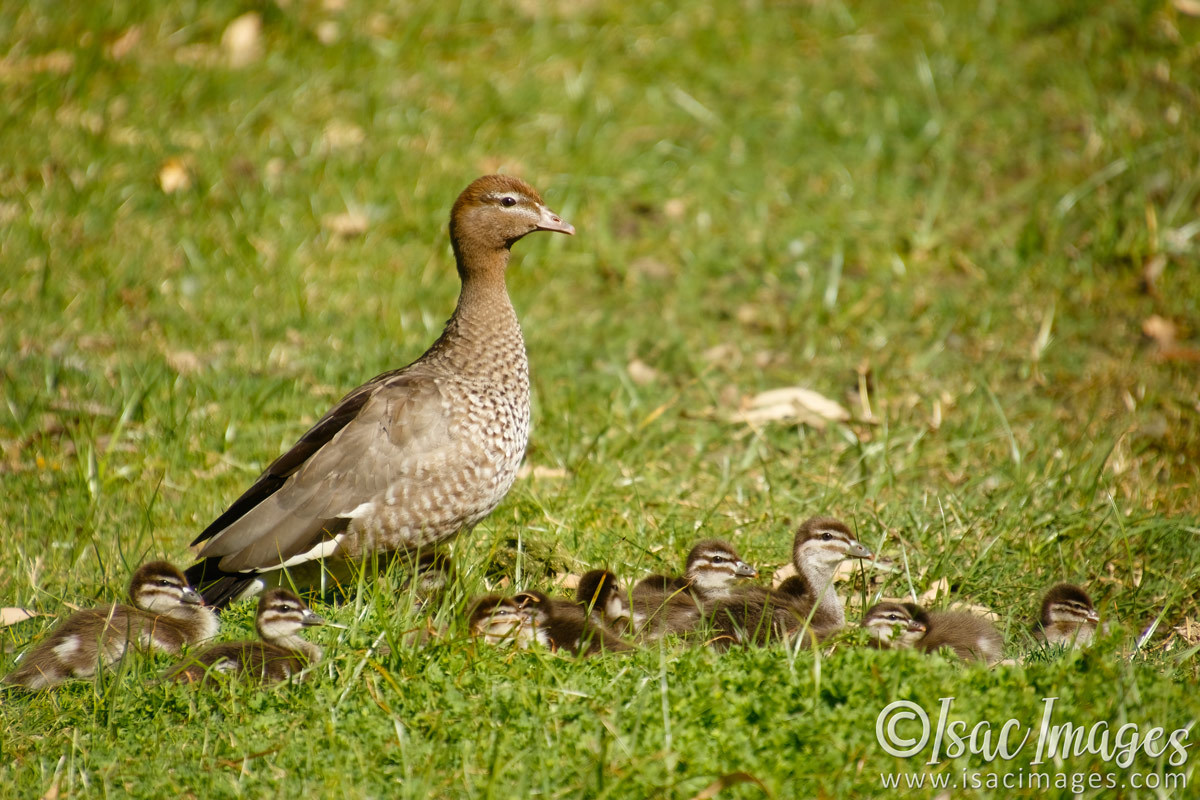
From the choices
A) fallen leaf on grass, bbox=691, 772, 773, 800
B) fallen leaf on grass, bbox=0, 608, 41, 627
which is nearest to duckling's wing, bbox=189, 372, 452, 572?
fallen leaf on grass, bbox=0, 608, 41, 627

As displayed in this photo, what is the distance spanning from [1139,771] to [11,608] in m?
A: 3.89

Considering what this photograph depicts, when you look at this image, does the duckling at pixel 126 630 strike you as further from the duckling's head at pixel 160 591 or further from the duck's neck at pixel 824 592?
the duck's neck at pixel 824 592

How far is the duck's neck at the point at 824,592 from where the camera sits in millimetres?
4383

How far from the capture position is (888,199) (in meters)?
8.38

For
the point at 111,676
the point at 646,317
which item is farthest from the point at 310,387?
the point at 111,676

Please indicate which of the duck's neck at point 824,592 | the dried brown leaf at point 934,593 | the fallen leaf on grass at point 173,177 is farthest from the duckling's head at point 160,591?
the fallen leaf on grass at point 173,177

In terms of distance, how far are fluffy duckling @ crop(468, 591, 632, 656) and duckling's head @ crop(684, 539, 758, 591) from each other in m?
0.51

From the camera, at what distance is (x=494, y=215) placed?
17.2 feet

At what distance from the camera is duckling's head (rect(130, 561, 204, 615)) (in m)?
4.41

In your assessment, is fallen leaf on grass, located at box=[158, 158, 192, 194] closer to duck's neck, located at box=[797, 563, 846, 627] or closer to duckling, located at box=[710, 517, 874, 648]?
duckling, located at box=[710, 517, 874, 648]

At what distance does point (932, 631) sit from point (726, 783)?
1.25 m

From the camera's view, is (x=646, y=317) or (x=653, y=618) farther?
(x=646, y=317)

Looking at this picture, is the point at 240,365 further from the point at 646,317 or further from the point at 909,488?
the point at 909,488

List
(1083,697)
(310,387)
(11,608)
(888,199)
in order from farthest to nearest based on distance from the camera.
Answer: (888,199) < (310,387) < (11,608) < (1083,697)
